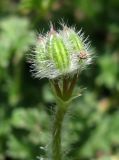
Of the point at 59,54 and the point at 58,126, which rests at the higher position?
the point at 59,54

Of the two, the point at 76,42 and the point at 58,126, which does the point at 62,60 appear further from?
the point at 58,126

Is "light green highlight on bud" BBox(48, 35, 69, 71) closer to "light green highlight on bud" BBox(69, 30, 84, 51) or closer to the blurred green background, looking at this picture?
"light green highlight on bud" BBox(69, 30, 84, 51)

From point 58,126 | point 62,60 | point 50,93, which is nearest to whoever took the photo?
point 62,60

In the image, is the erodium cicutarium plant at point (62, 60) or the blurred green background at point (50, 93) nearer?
the erodium cicutarium plant at point (62, 60)

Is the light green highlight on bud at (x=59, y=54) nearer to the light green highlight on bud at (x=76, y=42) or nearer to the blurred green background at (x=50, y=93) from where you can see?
the light green highlight on bud at (x=76, y=42)

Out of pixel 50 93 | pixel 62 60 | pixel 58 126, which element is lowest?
pixel 58 126

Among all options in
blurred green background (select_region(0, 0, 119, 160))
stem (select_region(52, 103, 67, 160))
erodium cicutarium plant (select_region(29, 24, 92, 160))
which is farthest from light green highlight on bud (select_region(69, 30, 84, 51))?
blurred green background (select_region(0, 0, 119, 160))

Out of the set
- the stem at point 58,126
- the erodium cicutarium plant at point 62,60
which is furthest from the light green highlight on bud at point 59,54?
the stem at point 58,126

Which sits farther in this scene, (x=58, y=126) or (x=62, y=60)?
(x=58, y=126)

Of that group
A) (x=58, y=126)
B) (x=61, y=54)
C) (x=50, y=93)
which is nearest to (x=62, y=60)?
(x=61, y=54)
